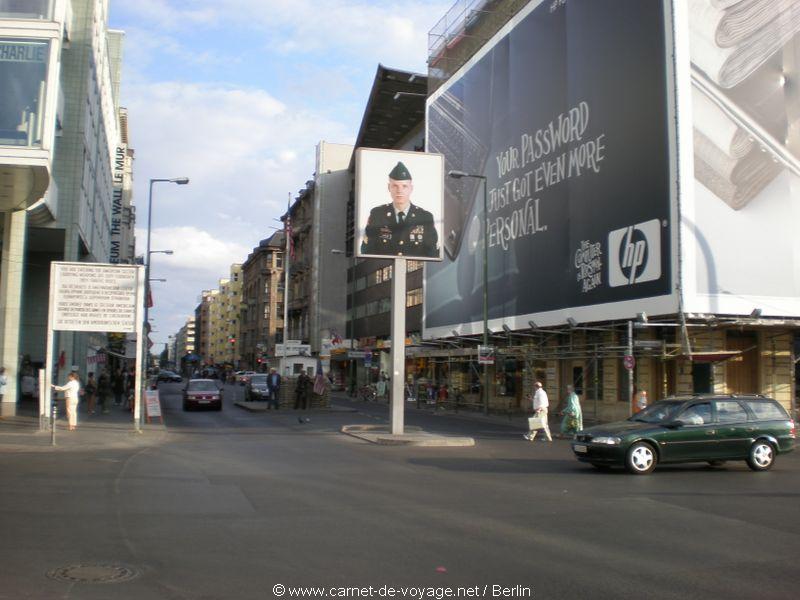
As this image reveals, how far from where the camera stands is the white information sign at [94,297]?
22.2 m

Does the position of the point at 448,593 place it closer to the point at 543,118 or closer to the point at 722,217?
the point at 722,217

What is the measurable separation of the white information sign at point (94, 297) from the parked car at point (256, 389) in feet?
72.3

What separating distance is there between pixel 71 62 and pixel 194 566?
31.6 metres

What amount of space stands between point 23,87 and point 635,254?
20467mm

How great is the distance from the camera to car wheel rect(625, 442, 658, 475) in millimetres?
14266

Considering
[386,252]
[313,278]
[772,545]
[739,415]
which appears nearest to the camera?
[772,545]

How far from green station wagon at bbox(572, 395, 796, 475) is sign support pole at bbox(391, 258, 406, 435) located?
24.7 feet

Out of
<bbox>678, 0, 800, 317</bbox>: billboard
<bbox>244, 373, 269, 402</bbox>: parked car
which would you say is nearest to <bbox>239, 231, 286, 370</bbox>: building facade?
<bbox>244, 373, 269, 402</bbox>: parked car

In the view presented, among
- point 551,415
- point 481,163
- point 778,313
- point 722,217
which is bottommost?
point 551,415

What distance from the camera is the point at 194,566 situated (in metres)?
6.95

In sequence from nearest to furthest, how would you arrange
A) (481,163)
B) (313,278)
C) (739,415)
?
(739,415)
(481,163)
(313,278)

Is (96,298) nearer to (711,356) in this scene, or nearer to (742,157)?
(711,356)

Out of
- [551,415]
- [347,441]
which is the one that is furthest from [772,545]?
[551,415]

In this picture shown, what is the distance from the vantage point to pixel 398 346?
74.5 ft
